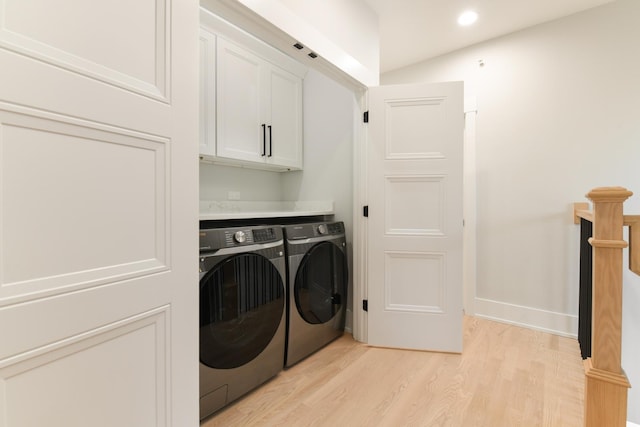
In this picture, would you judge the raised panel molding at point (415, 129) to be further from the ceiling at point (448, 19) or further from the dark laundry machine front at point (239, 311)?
the dark laundry machine front at point (239, 311)

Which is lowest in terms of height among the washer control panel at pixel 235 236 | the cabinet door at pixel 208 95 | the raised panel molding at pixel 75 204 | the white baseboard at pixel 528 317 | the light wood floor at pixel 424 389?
the light wood floor at pixel 424 389

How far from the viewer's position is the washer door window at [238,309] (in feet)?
4.80

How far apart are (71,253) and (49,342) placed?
21 centimetres

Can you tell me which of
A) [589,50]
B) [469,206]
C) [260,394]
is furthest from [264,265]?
[589,50]

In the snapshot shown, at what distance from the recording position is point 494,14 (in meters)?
2.43

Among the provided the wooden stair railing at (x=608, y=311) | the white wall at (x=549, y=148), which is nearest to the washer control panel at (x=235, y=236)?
the wooden stair railing at (x=608, y=311)

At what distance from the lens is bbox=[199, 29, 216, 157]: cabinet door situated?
2.11 metres

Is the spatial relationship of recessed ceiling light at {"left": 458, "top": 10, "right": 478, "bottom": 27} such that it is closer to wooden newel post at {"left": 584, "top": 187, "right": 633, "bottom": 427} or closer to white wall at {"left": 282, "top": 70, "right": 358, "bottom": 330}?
white wall at {"left": 282, "top": 70, "right": 358, "bottom": 330}

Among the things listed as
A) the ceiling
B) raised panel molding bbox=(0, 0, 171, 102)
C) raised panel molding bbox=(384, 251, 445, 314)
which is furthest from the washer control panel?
the ceiling

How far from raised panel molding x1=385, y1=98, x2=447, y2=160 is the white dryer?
758mm

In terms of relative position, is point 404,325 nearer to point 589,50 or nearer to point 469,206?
point 469,206

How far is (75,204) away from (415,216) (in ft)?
6.53

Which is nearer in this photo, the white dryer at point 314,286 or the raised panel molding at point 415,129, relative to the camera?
the white dryer at point 314,286

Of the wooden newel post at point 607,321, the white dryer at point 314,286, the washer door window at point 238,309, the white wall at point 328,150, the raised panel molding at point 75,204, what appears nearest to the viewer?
the raised panel molding at point 75,204
